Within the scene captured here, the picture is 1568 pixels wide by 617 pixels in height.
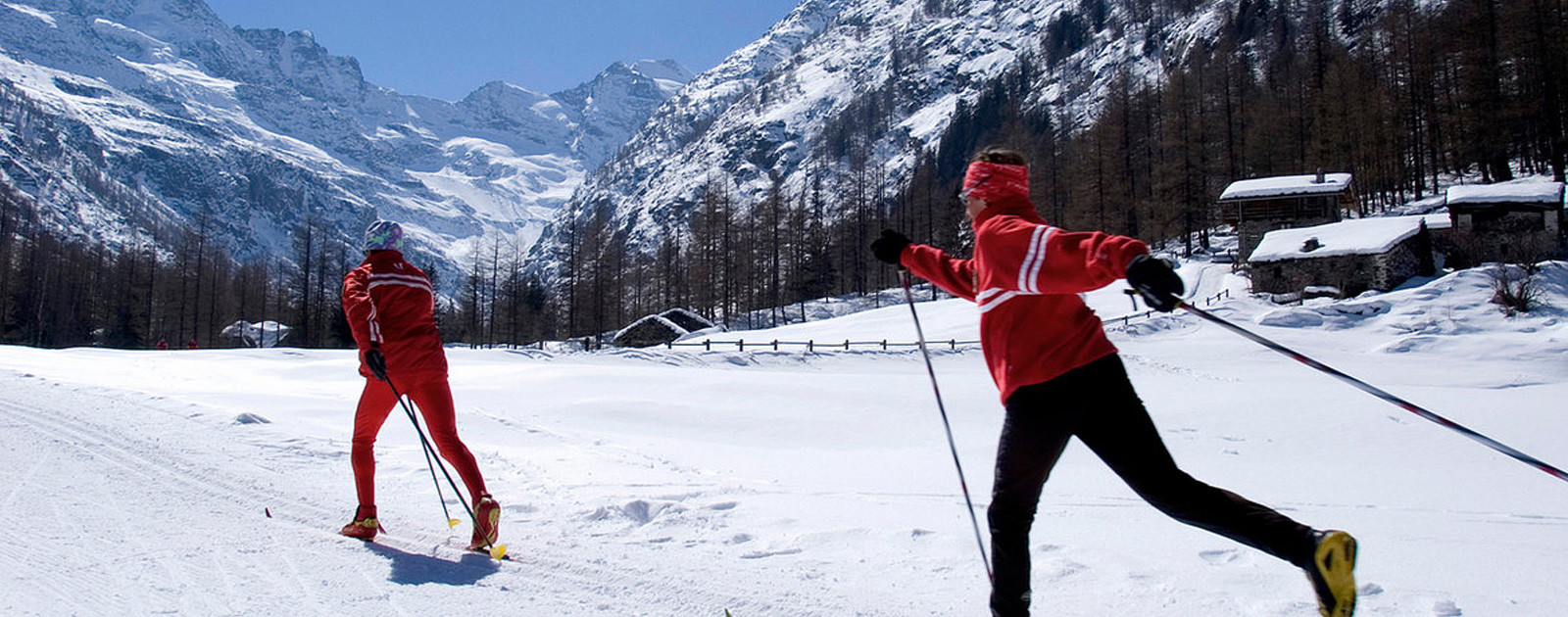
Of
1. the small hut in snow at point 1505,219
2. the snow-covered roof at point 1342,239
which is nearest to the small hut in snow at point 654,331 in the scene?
the snow-covered roof at point 1342,239

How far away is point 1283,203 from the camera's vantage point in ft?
131

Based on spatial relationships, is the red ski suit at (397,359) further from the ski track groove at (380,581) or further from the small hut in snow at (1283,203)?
the small hut in snow at (1283,203)

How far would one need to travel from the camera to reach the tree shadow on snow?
12.4 feet

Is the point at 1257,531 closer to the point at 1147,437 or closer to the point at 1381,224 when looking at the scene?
the point at 1147,437

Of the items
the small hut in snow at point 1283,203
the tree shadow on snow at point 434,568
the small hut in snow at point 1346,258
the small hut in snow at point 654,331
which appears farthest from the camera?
the small hut in snow at point 1283,203

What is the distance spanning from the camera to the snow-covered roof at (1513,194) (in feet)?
102

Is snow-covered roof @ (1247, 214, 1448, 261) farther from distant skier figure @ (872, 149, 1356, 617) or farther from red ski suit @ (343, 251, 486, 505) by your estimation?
red ski suit @ (343, 251, 486, 505)

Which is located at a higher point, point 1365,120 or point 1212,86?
point 1212,86

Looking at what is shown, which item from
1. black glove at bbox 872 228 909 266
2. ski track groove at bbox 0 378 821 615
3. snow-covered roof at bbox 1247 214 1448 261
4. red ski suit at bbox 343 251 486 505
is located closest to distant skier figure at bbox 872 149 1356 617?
black glove at bbox 872 228 909 266

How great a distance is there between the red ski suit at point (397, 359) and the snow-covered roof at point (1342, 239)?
34002 mm

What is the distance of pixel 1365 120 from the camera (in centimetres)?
4450

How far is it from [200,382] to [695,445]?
1253cm

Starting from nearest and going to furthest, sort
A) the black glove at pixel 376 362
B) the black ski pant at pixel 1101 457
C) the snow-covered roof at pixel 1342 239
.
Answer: the black ski pant at pixel 1101 457 < the black glove at pixel 376 362 < the snow-covered roof at pixel 1342 239

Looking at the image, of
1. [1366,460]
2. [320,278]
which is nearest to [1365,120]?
[1366,460]
